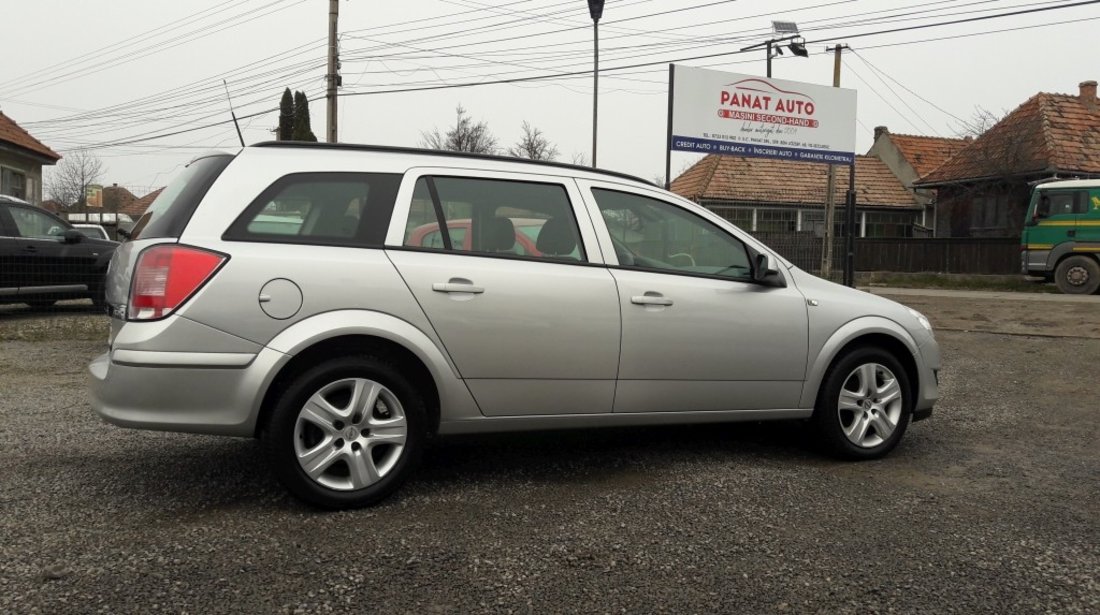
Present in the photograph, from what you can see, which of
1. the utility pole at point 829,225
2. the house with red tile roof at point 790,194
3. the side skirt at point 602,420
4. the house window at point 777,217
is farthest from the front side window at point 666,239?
the house window at point 777,217

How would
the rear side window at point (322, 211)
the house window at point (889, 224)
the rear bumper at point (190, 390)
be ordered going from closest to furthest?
the rear bumper at point (190, 390) < the rear side window at point (322, 211) < the house window at point (889, 224)

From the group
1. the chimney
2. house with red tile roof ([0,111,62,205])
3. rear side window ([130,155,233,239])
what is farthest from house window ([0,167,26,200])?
the chimney

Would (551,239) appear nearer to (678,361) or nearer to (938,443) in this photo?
(678,361)

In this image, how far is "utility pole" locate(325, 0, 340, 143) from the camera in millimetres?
22977

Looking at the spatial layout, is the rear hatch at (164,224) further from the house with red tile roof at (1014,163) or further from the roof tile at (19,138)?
the house with red tile roof at (1014,163)

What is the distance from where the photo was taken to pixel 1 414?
5805 millimetres

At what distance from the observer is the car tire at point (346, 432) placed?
3.63 meters

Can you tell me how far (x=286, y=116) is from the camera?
34969 mm

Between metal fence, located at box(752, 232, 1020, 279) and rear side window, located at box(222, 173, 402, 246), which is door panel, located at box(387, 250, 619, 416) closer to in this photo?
rear side window, located at box(222, 173, 402, 246)

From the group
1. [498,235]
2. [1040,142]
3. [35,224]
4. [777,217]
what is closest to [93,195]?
[777,217]

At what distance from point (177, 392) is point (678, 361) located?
2.37 metres

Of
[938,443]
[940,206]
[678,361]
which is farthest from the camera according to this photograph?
[940,206]

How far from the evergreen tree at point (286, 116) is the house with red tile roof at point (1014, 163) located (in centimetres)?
2421

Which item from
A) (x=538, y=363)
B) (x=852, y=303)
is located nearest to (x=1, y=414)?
(x=538, y=363)
